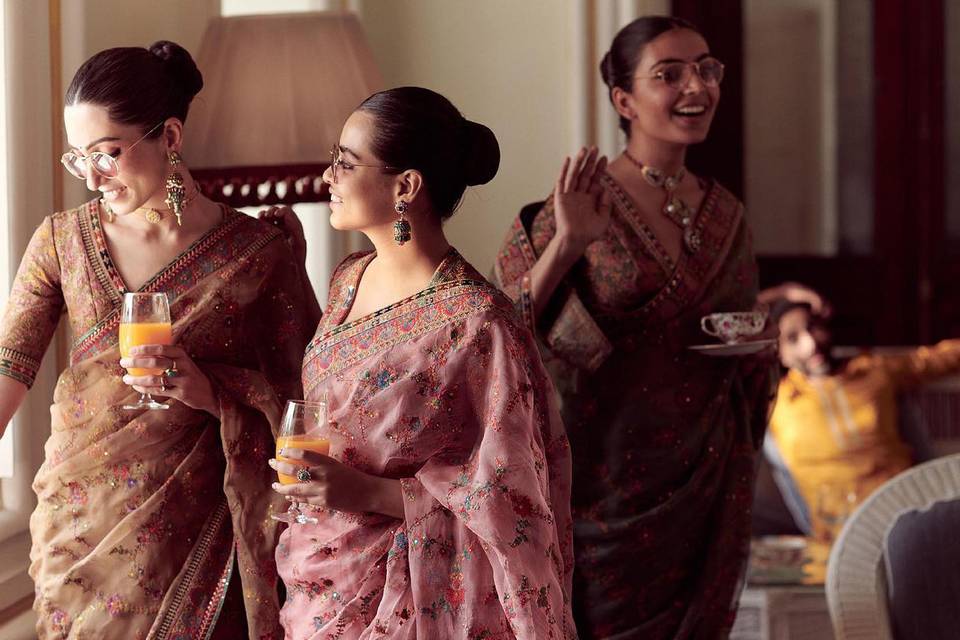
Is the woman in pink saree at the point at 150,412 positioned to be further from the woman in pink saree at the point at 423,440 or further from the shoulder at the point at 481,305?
the shoulder at the point at 481,305

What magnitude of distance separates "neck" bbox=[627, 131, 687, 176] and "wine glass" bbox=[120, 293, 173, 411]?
1167mm

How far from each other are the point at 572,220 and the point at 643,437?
1.55 feet

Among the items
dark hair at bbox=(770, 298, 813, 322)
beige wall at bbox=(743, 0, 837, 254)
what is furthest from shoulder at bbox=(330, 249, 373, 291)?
beige wall at bbox=(743, 0, 837, 254)

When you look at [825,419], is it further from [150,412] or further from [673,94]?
[150,412]

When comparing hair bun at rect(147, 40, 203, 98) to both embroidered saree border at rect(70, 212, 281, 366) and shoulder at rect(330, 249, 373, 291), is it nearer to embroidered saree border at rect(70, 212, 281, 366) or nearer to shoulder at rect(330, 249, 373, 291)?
embroidered saree border at rect(70, 212, 281, 366)

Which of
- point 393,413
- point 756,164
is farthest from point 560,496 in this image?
point 756,164

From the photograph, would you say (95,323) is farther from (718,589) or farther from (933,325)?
(933,325)

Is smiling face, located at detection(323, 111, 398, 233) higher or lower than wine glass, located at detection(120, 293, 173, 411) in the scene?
higher

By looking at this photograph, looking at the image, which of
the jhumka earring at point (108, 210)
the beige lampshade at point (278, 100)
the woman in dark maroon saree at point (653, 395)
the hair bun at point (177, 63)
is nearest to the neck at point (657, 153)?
the woman in dark maroon saree at point (653, 395)

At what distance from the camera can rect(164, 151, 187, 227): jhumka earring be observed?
207 centimetres

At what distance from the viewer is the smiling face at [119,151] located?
1.98m

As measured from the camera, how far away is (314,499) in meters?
1.81

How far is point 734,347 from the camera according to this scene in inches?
101

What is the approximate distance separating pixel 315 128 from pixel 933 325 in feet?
9.97
